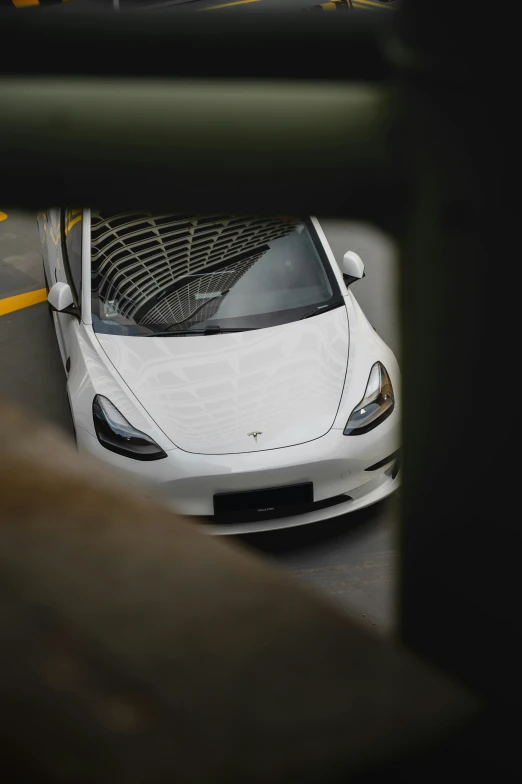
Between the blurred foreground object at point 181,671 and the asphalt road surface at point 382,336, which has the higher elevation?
the blurred foreground object at point 181,671

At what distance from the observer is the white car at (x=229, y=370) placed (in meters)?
3.88

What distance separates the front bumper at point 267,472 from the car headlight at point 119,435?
29 mm

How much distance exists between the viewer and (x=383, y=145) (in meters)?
0.28

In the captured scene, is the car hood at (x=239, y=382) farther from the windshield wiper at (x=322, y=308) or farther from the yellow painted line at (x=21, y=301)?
the yellow painted line at (x=21, y=301)

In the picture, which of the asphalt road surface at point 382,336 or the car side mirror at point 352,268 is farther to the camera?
the car side mirror at point 352,268

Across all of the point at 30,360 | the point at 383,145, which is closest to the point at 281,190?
the point at 383,145

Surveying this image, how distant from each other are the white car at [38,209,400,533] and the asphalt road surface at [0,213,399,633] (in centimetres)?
18

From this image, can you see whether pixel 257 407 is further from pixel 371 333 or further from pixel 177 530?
pixel 177 530

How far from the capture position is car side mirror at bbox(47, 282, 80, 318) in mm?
4531

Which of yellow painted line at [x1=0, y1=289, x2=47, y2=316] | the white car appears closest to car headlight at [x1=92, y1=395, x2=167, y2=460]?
the white car

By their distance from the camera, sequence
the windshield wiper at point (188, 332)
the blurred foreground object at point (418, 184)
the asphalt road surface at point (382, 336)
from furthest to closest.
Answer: the windshield wiper at point (188, 332)
the asphalt road surface at point (382, 336)
the blurred foreground object at point (418, 184)

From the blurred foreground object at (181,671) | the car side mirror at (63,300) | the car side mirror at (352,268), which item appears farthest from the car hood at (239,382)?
the blurred foreground object at (181,671)

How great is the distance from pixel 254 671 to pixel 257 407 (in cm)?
371

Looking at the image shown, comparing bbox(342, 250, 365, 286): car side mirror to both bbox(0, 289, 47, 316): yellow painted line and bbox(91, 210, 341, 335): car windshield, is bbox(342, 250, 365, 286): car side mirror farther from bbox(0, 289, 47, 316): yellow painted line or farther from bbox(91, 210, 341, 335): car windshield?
bbox(0, 289, 47, 316): yellow painted line
